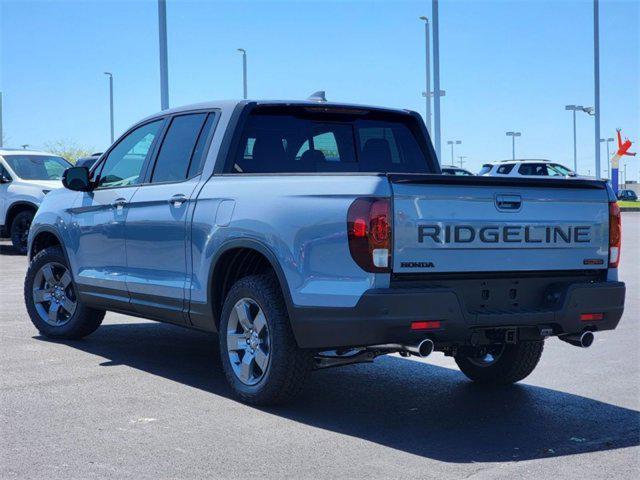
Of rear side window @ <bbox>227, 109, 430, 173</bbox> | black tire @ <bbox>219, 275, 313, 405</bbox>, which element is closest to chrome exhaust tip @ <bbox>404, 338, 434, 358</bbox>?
black tire @ <bbox>219, 275, 313, 405</bbox>

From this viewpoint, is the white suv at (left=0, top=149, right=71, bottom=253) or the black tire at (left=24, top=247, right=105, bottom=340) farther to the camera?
the white suv at (left=0, top=149, right=71, bottom=253)

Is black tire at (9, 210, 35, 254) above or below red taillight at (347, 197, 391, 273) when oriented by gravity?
below

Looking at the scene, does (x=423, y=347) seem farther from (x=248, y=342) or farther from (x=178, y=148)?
(x=178, y=148)

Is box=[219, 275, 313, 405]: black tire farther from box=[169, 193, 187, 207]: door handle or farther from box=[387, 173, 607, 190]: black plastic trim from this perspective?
box=[387, 173, 607, 190]: black plastic trim

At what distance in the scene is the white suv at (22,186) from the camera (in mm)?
18531

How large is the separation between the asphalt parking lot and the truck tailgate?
96cm

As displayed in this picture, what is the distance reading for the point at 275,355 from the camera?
5.77 metres

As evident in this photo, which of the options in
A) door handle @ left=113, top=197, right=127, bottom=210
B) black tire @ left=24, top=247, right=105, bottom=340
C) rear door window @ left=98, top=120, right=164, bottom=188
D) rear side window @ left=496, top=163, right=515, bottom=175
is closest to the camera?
door handle @ left=113, top=197, right=127, bottom=210

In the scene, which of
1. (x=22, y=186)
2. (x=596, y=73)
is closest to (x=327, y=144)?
(x=22, y=186)

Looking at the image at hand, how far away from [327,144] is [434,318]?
7.02ft

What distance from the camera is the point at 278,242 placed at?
5.75 m

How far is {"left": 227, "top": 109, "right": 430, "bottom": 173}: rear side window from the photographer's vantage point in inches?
267

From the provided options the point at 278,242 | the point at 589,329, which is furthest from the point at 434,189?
the point at 589,329

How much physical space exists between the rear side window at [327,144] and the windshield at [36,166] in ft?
42.4
